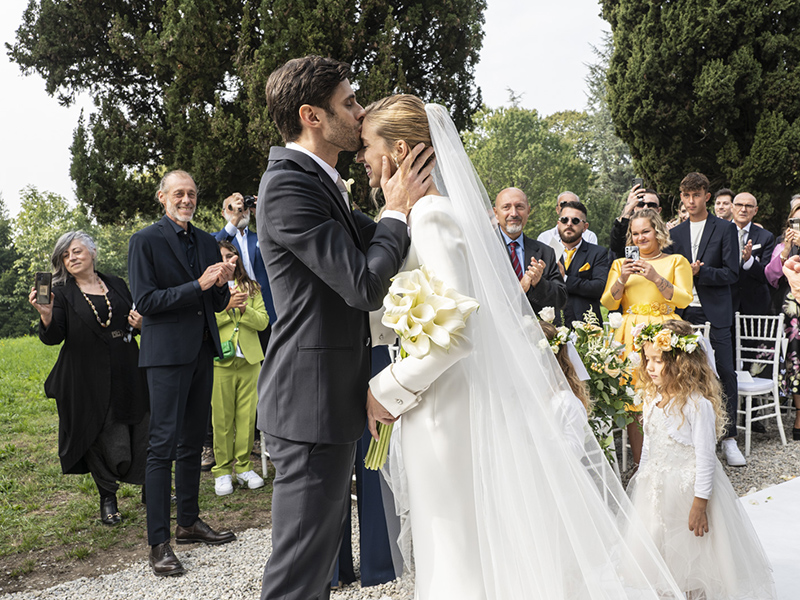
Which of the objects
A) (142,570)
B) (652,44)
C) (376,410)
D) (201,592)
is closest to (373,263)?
(376,410)

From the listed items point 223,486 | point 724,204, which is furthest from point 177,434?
point 724,204

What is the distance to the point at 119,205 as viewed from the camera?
12.6m

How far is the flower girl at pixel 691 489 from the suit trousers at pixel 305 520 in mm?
1911

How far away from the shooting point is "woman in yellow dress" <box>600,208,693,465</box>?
17.1 feet

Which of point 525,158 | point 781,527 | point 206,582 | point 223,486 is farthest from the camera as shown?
point 525,158

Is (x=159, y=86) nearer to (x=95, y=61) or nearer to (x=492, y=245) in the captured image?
(x=95, y=61)

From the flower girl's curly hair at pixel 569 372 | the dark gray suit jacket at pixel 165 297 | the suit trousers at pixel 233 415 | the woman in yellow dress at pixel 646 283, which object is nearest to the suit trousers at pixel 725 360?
the woman in yellow dress at pixel 646 283

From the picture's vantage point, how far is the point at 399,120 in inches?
93.8

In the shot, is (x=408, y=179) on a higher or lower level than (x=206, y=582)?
higher

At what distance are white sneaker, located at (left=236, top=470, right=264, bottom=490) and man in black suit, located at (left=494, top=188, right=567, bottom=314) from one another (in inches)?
106

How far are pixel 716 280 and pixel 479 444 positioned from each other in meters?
4.47

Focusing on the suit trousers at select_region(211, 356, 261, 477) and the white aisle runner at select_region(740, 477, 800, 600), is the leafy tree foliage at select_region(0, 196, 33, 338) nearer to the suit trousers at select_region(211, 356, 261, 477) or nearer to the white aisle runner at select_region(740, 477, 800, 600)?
the suit trousers at select_region(211, 356, 261, 477)

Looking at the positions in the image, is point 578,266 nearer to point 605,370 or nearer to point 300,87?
point 605,370

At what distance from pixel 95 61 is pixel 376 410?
1329cm
